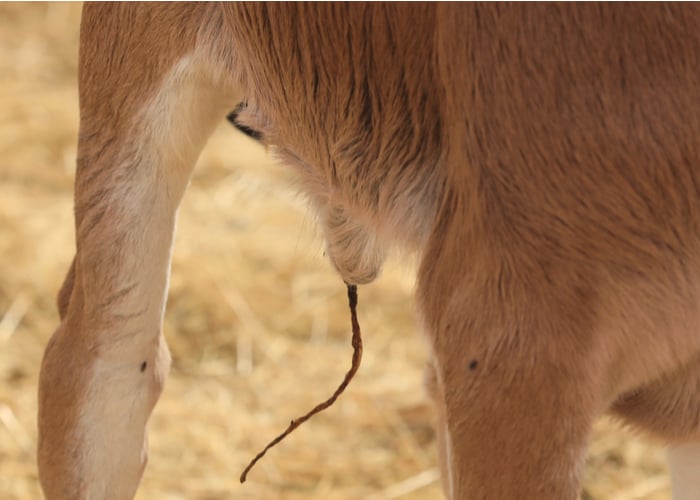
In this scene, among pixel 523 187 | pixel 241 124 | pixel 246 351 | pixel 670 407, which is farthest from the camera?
pixel 246 351

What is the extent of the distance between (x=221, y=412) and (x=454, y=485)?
219 cm

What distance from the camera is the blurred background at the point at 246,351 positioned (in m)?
3.50

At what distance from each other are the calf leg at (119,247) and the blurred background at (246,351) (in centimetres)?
73

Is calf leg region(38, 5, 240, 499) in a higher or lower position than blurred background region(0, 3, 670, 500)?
higher

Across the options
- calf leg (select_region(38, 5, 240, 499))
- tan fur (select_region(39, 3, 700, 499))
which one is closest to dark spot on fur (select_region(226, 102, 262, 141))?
calf leg (select_region(38, 5, 240, 499))

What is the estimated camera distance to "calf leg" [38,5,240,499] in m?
2.14

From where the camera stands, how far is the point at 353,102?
179cm

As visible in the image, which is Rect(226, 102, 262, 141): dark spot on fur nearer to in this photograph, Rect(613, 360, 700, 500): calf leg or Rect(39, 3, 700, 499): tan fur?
Rect(39, 3, 700, 499): tan fur

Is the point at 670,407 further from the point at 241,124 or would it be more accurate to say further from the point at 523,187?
the point at 241,124

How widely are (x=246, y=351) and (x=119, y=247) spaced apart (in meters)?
1.88

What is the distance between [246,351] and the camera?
4.09 m

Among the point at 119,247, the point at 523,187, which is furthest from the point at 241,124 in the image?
the point at 523,187

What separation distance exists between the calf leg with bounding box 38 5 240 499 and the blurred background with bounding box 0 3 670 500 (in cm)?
73

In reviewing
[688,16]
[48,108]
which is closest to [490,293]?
[688,16]
